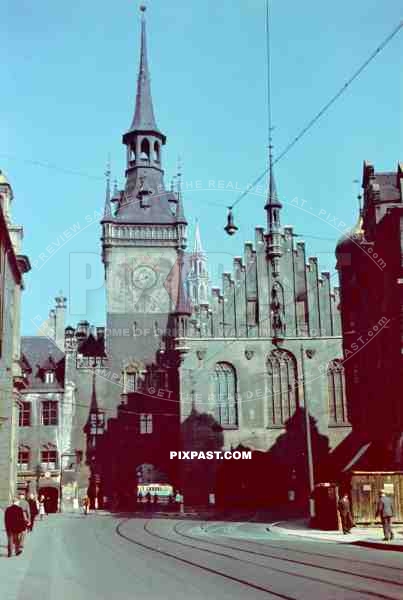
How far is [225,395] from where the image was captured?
5734 centimetres

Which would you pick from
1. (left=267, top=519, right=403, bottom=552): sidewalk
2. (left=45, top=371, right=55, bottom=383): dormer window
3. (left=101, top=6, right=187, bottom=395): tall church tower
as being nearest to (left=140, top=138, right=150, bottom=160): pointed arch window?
(left=101, top=6, right=187, bottom=395): tall church tower

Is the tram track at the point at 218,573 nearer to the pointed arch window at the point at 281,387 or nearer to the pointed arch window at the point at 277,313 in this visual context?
the pointed arch window at the point at 281,387

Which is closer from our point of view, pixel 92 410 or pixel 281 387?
pixel 281 387

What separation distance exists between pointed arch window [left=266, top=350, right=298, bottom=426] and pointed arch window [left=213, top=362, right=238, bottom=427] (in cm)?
234

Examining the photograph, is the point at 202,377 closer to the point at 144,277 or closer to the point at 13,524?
the point at 144,277

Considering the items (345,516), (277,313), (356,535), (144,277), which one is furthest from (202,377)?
(356,535)

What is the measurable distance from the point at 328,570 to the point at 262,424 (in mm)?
42150

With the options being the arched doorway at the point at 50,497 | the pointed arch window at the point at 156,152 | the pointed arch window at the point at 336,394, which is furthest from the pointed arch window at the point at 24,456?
the pointed arch window at the point at 156,152

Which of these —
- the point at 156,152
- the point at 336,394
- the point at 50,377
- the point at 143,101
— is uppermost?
the point at 143,101

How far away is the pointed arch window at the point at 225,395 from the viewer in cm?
5669

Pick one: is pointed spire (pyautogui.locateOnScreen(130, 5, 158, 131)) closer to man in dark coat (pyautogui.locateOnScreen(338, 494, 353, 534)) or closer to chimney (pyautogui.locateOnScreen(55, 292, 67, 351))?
chimney (pyautogui.locateOnScreen(55, 292, 67, 351))

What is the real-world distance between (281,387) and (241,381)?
2752mm

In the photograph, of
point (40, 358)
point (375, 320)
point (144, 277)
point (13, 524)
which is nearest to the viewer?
point (13, 524)

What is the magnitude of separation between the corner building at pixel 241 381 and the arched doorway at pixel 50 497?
3709mm
